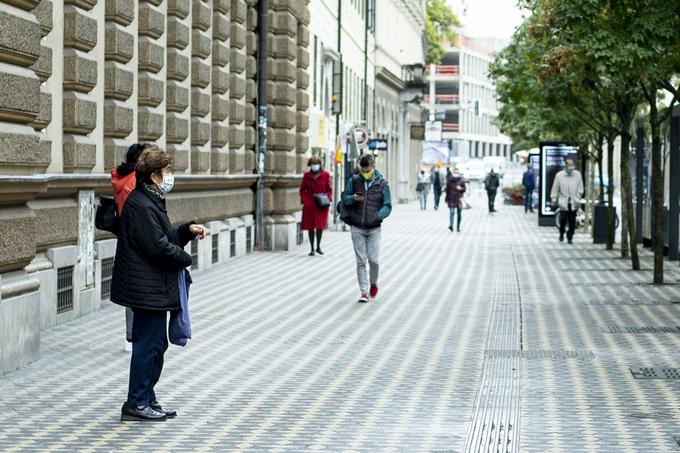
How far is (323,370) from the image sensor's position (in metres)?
12.6

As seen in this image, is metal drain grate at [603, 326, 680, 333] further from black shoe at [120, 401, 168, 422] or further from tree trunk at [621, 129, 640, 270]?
tree trunk at [621, 129, 640, 270]

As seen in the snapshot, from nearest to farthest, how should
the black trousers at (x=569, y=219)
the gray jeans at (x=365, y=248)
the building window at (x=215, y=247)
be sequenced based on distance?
the gray jeans at (x=365, y=248) → the building window at (x=215, y=247) → the black trousers at (x=569, y=219)

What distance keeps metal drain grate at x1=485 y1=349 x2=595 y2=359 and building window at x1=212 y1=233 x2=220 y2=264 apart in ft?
37.4

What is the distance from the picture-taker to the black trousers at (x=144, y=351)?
9.91 metres

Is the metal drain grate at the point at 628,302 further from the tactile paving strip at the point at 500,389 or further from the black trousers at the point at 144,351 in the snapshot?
the black trousers at the point at 144,351

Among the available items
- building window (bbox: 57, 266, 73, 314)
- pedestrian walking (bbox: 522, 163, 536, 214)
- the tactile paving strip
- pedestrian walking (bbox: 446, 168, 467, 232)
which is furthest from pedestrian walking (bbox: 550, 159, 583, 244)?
pedestrian walking (bbox: 522, 163, 536, 214)

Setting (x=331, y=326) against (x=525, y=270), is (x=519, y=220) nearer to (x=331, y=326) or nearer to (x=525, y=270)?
(x=525, y=270)

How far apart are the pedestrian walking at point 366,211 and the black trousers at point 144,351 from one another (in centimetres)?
934

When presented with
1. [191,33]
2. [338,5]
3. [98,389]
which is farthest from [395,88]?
[98,389]

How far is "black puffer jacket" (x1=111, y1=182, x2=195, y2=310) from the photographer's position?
9750 millimetres

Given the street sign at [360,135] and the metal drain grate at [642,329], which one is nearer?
the metal drain grate at [642,329]

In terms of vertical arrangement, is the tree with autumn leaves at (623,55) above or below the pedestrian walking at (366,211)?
above

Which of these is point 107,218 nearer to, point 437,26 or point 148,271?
point 148,271

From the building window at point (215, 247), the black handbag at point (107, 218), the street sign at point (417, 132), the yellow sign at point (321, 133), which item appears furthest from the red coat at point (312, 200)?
the street sign at point (417, 132)
